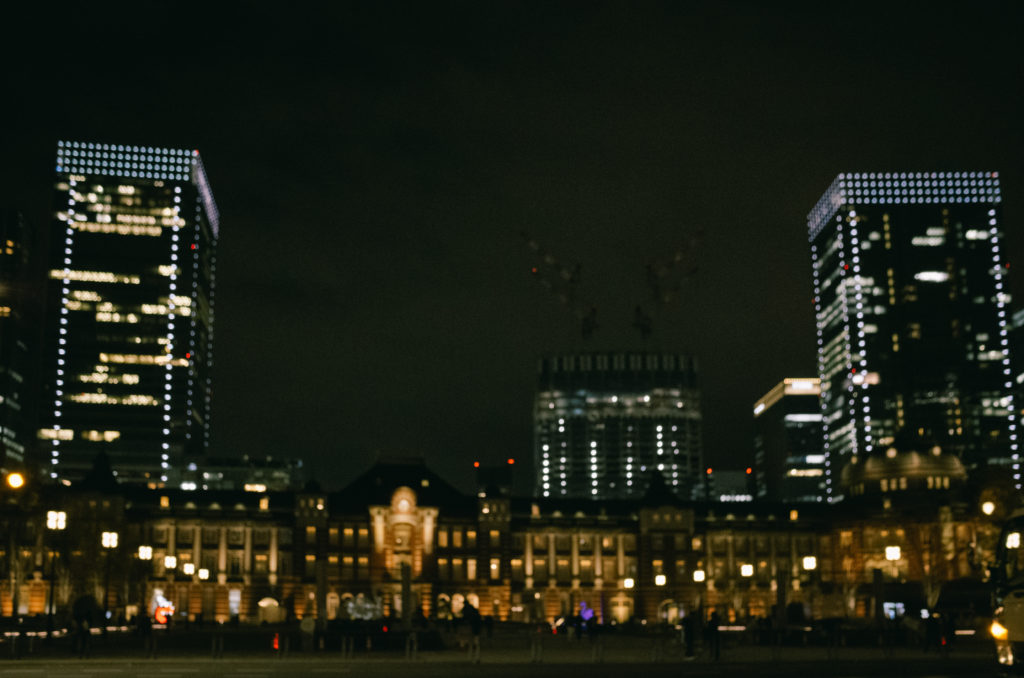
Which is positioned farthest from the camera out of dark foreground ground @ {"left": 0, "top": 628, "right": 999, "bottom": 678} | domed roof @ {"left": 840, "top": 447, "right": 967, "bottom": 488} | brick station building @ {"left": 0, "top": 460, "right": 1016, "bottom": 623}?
domed roof @ {"left": 840, "top": 447, "right": 967, "bottom": 488}

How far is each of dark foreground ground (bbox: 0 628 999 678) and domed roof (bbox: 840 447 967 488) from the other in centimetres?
8265

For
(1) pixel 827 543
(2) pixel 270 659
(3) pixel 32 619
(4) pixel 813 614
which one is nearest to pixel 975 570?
A: (2) pixel 270 659

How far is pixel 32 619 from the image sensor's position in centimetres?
8044

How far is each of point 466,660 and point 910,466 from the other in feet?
353

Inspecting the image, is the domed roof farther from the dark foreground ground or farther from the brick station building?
the dark foreground ground

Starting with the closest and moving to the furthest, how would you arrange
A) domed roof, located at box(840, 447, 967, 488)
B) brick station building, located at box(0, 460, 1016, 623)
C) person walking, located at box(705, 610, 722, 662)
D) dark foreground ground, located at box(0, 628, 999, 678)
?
dark foreground ground, located at box(0, 628, 999, 678) < person walking, located at box(705, 610, 722, 662) < brick station building, located at box(0, 460, 1016, 623) < domed roof, located at box(840, 447, 967, 488)

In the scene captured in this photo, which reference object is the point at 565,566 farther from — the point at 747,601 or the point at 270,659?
the point at 270,659

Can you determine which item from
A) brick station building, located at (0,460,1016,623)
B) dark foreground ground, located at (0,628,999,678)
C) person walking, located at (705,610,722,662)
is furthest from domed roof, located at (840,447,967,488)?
person walking, located at (705,610,722,662)

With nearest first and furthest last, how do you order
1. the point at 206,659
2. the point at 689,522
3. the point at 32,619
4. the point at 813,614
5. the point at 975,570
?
1. the point at 975,570
2. the point at 206,659
3. the point at 32,619
4. the point at 813,614
5. the point at 689,522

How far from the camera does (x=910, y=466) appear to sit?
470ft

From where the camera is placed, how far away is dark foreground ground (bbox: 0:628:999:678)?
38.3 m

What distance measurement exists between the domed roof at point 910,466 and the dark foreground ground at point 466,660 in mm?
82649

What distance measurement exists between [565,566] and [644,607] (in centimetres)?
996

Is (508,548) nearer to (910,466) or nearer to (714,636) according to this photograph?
(910,466)
